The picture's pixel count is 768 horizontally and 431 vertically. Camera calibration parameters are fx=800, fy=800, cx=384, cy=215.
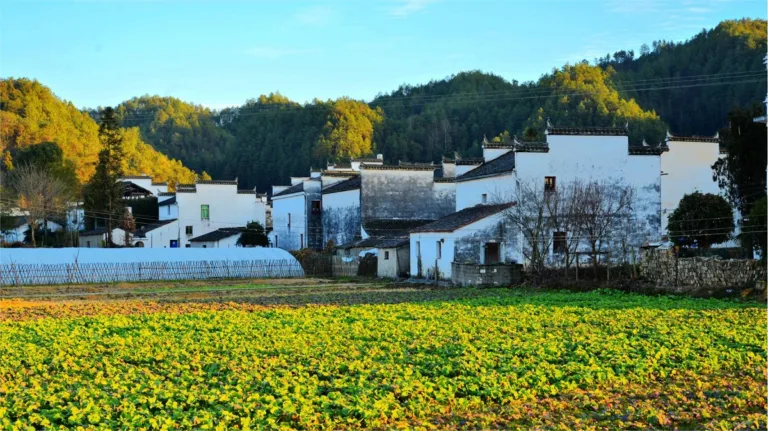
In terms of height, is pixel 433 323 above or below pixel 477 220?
below

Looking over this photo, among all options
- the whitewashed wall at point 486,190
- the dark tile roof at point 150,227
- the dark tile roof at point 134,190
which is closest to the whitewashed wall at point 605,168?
the whitewashed wall at point 486,190

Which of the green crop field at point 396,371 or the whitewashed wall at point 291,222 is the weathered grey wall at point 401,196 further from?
the green crop field at point 396,371

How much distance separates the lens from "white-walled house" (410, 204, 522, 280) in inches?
1411

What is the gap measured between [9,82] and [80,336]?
73497 millimetres

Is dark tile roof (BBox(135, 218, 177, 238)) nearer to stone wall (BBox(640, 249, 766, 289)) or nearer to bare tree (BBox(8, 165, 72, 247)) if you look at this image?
bare tree (BBox(8, 165, 72, 247))

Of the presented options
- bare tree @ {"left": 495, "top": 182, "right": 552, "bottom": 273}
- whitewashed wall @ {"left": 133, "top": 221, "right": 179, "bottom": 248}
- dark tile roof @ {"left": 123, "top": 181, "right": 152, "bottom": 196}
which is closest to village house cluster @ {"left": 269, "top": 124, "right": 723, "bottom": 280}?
bare tree @ {"left": 495, "top": 182, "right": 552, "bottom": 273}

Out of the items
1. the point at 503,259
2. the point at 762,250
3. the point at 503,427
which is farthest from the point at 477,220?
the point at 503,427

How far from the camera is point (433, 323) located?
713 inches

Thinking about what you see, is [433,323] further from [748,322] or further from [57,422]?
[57,422]

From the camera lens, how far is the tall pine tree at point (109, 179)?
59.4 meters

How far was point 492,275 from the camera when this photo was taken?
32750 mm

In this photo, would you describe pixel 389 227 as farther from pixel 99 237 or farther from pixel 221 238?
pixel 99 237

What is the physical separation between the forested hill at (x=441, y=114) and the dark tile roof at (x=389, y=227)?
9.01 m

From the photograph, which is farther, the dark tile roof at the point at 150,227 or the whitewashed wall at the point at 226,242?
the dark tile roof at the point at 150,227
